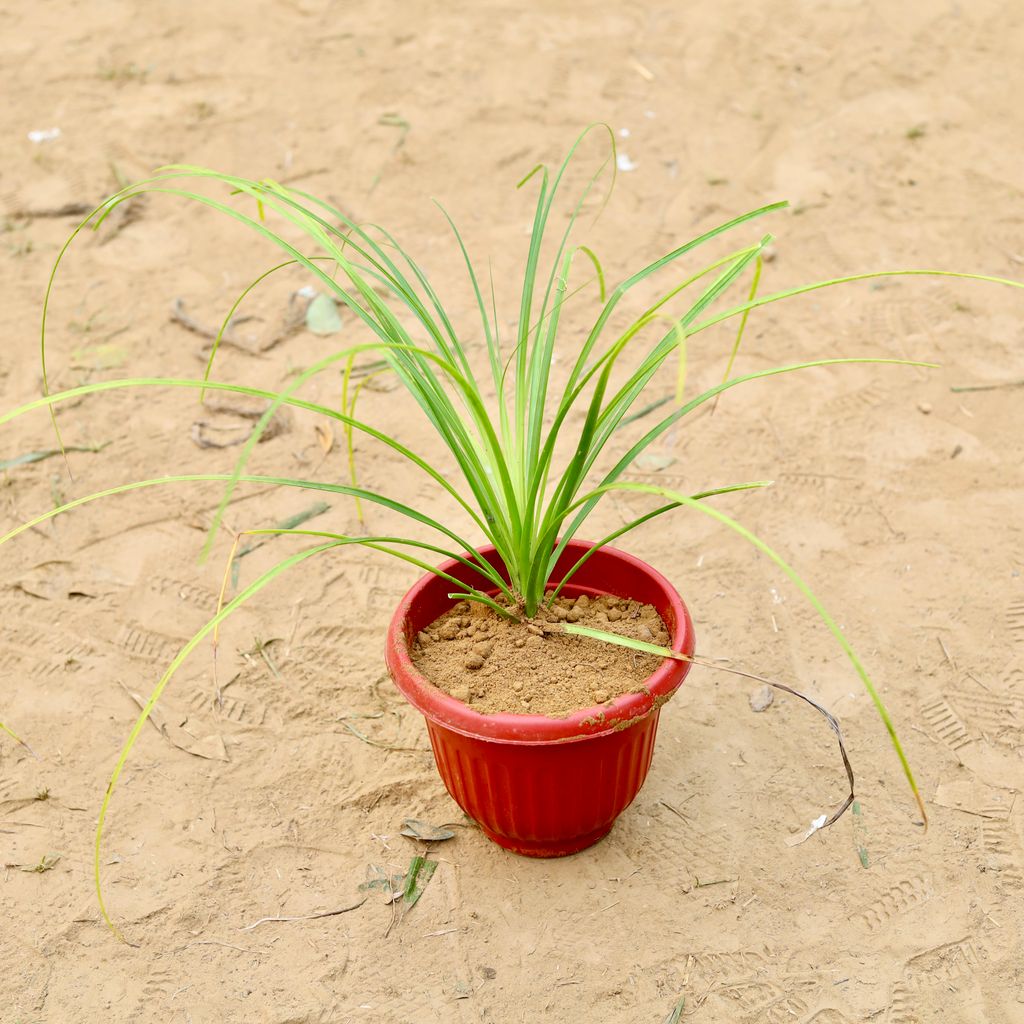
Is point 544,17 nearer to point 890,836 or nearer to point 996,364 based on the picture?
point 996,364

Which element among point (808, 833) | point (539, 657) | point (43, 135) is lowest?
point (808, 833)

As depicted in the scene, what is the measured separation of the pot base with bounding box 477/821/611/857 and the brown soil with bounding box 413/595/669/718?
9.8 inches

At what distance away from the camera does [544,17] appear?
3.81 m

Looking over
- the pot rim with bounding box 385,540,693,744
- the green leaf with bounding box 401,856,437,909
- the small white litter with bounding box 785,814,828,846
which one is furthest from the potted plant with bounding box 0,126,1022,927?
the small white litter with bounding box 785,814,828,846

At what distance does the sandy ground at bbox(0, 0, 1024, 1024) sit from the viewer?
159 centimetres

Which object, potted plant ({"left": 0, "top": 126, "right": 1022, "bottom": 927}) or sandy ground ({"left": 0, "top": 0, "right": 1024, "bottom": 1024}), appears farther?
sandy ground ({"left": 0, "top": 0, "right": 1024, "bottom": 1024})

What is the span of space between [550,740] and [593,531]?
0.85 metres

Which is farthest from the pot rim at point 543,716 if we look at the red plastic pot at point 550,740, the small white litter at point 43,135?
the small white litter at point 43,135

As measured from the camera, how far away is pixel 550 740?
1442 mm

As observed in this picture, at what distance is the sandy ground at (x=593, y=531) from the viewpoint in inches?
62.7

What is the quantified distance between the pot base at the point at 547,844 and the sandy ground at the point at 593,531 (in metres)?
0.03

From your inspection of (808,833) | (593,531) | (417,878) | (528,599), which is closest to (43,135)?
(593,531)

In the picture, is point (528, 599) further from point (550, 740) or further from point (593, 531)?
point (593, 531)

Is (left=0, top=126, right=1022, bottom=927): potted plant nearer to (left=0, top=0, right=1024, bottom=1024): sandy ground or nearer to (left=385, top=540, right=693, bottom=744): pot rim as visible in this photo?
(left=385, top=540, right=693, bottom=744): pot rim
